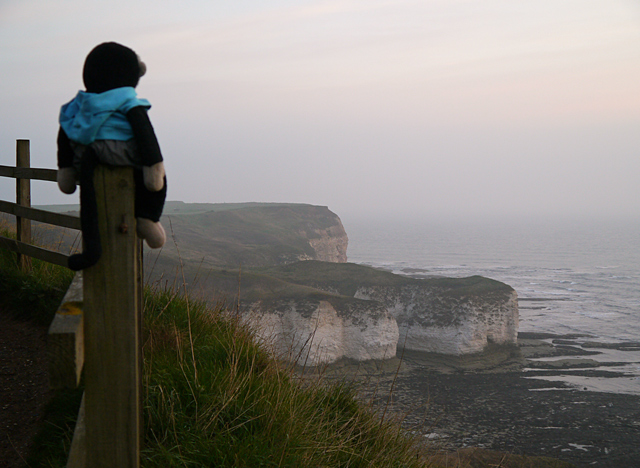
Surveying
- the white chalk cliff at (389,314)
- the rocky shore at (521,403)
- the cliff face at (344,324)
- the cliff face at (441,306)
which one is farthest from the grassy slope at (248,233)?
the rocky shore at (521,403)

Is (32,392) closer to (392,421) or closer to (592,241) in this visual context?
(392,421)

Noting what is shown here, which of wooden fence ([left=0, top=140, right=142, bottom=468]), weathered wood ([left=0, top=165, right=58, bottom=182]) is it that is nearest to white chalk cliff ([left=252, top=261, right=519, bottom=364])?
weathered wood ([left=0, top=165, right=58, bottom=182])

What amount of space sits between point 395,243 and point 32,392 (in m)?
149

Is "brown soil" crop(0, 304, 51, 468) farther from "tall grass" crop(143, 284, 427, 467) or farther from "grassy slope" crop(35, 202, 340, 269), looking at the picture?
"grassy slope" crop(35, 202, 340, 269)

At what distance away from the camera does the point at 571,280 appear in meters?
80.8

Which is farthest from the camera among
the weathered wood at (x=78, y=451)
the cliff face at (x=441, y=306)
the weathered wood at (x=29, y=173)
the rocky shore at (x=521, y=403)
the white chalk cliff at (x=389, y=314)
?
the cliff face at (x=441, y=306)

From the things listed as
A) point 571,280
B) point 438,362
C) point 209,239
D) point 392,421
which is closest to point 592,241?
point 571,280

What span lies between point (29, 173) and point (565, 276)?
310ft

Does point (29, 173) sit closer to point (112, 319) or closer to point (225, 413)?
point (225, 413)

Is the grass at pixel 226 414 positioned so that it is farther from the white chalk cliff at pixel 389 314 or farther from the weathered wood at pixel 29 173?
the white chalk cliff at pixel 389 314

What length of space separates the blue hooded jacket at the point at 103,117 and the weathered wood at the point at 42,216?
2.56 m

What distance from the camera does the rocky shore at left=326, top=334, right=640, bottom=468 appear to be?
20.4m

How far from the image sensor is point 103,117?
1.74 m

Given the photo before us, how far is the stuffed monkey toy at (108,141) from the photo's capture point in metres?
1.70
